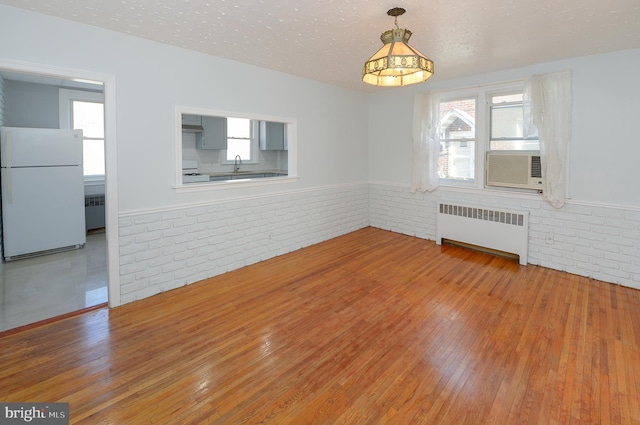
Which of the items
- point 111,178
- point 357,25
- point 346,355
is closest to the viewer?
point 346,355

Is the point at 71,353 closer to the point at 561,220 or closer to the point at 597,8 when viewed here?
the point at 597,8

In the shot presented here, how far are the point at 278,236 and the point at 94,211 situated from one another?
3.73m

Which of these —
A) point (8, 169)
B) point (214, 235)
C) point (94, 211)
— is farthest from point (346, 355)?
point (94, 211)

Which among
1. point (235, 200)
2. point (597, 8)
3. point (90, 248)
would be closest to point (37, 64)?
point (235, 200)

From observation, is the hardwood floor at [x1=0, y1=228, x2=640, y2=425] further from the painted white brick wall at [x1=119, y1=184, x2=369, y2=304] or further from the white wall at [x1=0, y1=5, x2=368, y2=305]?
the white wall at [x1=0, y1=5, x2=368, y2=305]

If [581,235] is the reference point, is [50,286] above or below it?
below

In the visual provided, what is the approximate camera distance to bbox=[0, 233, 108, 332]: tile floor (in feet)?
9.76

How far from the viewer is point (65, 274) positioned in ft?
12.8

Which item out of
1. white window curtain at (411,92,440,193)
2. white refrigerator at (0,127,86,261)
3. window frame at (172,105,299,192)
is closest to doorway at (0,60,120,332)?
white refrigerator at (0,127,86,261)

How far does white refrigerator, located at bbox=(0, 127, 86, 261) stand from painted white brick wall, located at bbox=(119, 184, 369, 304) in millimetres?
2453

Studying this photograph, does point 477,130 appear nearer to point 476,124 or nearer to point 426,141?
point 476,124

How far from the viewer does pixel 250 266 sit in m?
4.22

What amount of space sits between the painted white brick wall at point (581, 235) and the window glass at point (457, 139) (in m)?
0.35

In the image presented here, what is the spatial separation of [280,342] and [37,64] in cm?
296
